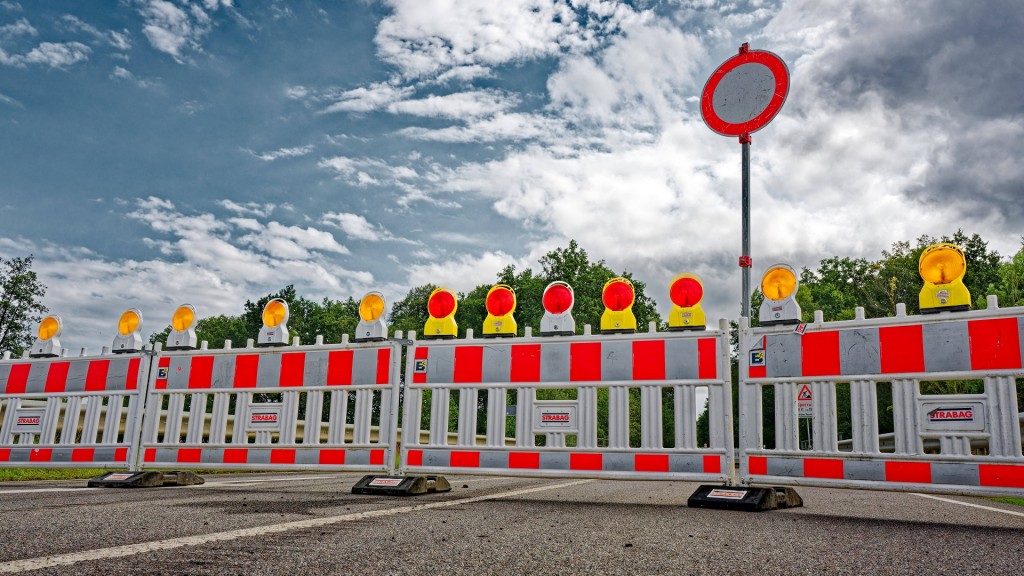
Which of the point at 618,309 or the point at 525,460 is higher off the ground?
the point at 618,309

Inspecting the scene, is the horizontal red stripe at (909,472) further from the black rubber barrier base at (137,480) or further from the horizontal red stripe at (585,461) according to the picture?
the black rubber barrier base at (137,480)

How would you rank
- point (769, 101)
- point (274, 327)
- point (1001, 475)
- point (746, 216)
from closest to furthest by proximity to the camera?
point (1001, 475)
point (274, 327)
point (769, 101)
point (746, 216)

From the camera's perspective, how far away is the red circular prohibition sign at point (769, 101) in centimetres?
1156

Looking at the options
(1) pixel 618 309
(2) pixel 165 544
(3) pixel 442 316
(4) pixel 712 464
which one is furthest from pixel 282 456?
(2) pixel 165 544

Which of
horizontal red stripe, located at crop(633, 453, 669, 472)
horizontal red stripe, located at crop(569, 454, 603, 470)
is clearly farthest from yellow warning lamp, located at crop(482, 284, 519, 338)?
horizontal red stripe, located at crop(633, 453, 669, 472)

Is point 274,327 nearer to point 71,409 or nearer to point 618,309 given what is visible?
point 71,409

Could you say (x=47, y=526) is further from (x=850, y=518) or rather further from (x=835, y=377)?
(x=835, y=377)

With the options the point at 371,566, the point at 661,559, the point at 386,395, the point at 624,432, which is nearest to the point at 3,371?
the point at 386,395

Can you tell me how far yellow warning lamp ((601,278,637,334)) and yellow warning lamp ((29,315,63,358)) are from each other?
787 cm

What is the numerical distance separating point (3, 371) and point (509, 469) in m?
7.88

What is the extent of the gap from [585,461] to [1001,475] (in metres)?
3.47

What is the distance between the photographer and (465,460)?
707cm

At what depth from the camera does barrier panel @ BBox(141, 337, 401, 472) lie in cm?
752

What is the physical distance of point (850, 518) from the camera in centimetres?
520
